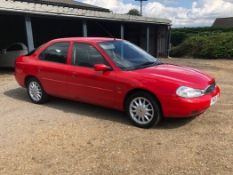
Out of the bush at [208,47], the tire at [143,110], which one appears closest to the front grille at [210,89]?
the tire at [143,110]

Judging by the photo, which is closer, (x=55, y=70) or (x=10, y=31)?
(x=55, y=70)

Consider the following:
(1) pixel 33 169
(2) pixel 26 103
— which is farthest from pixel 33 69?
(1) pixel 33 169

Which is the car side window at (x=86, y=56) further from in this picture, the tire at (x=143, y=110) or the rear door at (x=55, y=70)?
the tire at (x=143, y=110)

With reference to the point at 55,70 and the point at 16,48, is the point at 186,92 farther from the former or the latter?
the point at 16,48

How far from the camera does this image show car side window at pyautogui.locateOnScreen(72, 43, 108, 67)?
5832 mm

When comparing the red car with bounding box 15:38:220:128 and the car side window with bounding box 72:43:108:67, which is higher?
the car side window with bounding box 72:43:108:67

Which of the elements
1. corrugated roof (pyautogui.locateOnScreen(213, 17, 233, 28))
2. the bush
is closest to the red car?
the bush

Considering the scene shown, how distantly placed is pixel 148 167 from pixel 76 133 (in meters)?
1.68

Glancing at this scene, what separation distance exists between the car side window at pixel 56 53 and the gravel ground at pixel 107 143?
1.12m

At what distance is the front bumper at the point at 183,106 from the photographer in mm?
4914

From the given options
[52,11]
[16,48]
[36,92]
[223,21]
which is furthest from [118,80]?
[223,21]

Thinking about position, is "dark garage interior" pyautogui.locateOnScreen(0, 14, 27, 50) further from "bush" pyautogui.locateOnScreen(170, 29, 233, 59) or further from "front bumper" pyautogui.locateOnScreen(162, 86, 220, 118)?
"front bumper" pyautogui.locateOnScreen(162, 86, 220, 118)

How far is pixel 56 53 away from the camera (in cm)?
663

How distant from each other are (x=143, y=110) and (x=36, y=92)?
9.90 ft
